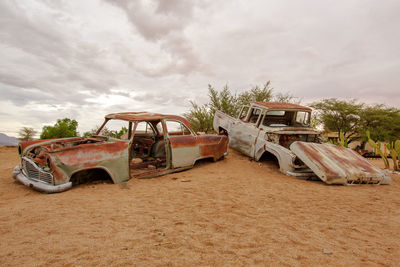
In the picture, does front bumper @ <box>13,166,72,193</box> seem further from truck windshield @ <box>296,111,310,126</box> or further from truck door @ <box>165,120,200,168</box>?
truck windshield @ <box>296,111,310,126</box>

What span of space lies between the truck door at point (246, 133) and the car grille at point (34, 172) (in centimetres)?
533

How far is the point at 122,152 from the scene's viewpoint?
457 centimetres

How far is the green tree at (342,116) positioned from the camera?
2331 cm

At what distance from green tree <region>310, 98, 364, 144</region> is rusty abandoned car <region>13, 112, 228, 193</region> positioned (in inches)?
876

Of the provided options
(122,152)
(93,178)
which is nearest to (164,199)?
(122,152)

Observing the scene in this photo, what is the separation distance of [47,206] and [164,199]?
5.64 ft

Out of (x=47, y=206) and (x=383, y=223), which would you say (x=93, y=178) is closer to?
(x=47, y=206)

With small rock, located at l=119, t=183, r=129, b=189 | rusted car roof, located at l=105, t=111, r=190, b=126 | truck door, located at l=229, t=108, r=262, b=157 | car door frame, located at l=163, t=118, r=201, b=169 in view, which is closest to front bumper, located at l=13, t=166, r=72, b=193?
small rock, located at l=119, t=183, r=129, b=189

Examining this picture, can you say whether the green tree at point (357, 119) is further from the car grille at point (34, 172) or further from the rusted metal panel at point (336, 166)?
the car grille at point (34, 172)

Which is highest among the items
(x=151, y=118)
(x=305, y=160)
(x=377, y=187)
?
(x=151, y=118)

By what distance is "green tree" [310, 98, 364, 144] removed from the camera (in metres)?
23.3

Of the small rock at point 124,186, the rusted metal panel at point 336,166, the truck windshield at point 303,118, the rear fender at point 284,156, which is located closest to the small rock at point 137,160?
the small rock at point 124,186

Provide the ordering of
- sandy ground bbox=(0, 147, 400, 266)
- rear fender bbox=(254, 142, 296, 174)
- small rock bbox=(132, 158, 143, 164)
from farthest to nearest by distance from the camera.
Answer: small rock bbox=(132, 158, 143, 164) → rear fender bbox=(254, 142, 296, 174) → sandy ground bbox=(0, 147, 400, 266)

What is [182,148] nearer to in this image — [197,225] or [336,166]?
[197,225]
